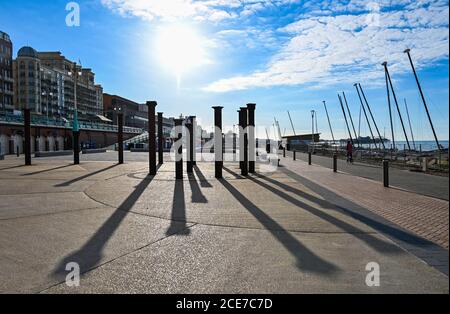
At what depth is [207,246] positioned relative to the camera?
17.7 ft

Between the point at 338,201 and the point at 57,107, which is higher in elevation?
the point at 57,107

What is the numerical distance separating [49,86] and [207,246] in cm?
10859

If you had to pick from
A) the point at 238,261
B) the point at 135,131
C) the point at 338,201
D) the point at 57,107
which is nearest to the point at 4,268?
the point at 238,261

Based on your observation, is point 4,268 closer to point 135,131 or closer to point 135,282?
point 135,282

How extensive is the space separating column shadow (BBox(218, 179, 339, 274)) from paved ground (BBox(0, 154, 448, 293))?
0.02 metres

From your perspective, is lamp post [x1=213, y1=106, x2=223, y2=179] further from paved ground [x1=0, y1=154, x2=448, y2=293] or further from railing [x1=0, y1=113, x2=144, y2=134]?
railing [x1=0, y1=113, x2=144, y2=134]

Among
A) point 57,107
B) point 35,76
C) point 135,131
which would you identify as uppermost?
point 35,76

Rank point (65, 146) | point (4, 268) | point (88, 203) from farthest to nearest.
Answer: point (65, 146) < point (88, 203) < point (4, 268)

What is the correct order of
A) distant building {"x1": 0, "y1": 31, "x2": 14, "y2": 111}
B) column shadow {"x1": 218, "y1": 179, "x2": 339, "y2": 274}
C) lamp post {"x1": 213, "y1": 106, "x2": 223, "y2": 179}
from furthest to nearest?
distant building {"x1": 0, "y1": 31, "x2": 14, "y2": 111}
lamp post {"x1": 213, "y1": 106, "x2": 223, "y2": 179}
column shadow {"x1": 218, "y1": 179, "x2": 339, "y2": 274}

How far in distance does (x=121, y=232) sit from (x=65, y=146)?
5036 centimetres

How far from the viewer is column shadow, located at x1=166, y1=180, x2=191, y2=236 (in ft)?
20.6

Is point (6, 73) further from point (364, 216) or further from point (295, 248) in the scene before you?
point (295, 248)

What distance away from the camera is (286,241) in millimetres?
5684

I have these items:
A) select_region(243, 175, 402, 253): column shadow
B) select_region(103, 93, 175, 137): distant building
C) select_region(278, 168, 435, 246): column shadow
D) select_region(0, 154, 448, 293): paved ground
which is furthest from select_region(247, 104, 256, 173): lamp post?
select_region(103, 93, 175, 137): distant building
